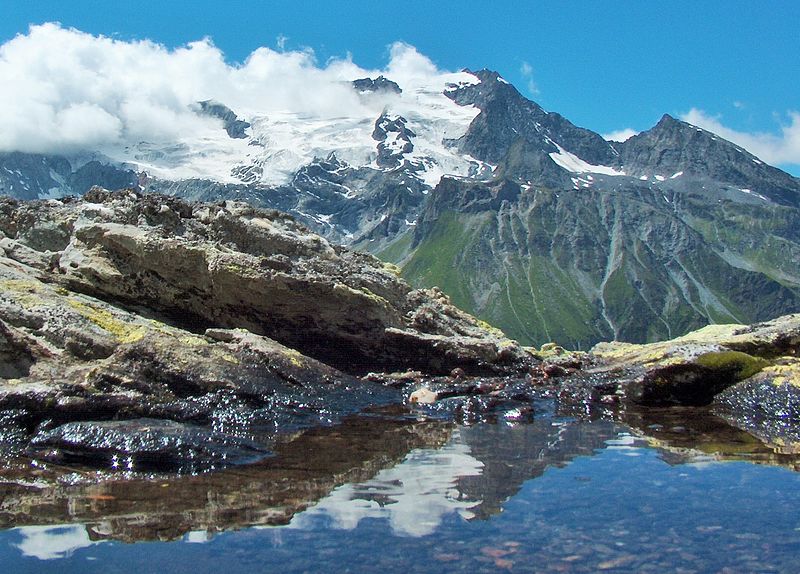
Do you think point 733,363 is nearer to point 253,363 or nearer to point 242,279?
point 253,363

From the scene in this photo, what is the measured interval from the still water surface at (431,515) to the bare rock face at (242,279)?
14208 millimetres

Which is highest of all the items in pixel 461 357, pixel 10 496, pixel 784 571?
pixel 461 357

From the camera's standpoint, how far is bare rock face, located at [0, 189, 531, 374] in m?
30.5

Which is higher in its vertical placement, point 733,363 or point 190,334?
point 190,334

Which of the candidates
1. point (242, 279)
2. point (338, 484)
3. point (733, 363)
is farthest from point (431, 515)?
point (242, 279)

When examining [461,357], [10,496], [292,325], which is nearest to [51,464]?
[10,496]

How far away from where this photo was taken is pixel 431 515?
12.4 metres

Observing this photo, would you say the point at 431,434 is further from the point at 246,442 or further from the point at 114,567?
the point at 114,567

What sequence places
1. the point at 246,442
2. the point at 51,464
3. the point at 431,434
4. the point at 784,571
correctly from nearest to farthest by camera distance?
the point at 784,571, the point at 51,464, the point at 246,442, the point at 431,434

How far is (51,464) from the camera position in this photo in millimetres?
15430

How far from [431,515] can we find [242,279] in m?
20.0

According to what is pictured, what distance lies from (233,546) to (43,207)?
32293 millimetres

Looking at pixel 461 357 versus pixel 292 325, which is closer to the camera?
pixel 292 325

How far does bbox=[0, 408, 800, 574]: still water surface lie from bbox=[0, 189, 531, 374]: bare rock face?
46.6ft
